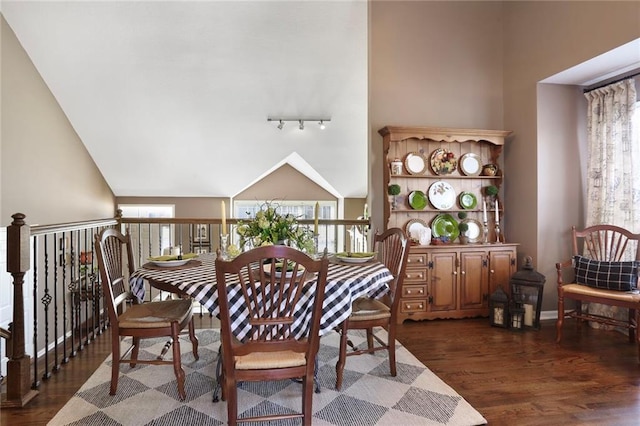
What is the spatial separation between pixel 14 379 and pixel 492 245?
382 centimetres

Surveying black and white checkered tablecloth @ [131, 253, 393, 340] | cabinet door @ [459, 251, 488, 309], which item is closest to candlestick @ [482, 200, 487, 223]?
cabinet door @ [459, 251, 488, 309]

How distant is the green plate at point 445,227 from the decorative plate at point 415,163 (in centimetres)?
53

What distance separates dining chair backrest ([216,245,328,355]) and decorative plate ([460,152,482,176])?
281 cm

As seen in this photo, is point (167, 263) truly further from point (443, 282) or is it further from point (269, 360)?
point (443, 282)

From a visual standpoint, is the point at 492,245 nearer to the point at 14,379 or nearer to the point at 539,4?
the point at 539,4

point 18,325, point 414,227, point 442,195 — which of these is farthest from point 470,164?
point 18,325

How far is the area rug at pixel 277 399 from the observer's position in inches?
77.5

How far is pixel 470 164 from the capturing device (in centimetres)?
400

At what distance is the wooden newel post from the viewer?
2107mm

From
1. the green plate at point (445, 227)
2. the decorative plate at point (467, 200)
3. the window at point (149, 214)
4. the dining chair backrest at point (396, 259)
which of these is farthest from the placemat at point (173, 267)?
the window at point (149, 214)

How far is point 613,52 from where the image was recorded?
9.84 feet

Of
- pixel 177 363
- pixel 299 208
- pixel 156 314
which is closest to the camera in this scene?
pixel 177 363

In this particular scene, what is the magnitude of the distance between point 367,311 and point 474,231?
7.16ft

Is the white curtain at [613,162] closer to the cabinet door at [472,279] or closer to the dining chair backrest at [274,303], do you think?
the cabinet door at [472,279]
